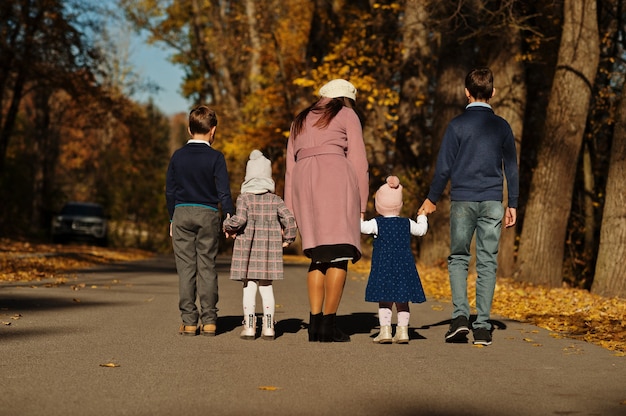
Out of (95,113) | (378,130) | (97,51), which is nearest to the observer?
(378,130)

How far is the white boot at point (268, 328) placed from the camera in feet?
29.1

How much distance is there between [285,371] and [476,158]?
2850 mm

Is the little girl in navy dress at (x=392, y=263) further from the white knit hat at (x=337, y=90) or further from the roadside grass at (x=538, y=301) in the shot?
the roadside grass at (x=538, y=301)

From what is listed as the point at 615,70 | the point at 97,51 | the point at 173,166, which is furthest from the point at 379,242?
the point at 97,51

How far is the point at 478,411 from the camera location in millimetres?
5680

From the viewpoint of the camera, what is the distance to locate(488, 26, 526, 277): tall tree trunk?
18.6 m

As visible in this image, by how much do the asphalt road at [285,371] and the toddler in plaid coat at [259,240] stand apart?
1.01 ft

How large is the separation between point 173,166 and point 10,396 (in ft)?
12.1

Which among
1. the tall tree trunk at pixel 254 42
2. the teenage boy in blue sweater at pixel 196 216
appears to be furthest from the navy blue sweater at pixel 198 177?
the tall tree trunk at pixel 254 42

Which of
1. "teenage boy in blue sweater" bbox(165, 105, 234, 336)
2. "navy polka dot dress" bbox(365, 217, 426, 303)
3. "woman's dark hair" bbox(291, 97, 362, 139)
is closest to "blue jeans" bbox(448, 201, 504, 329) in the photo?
"navy polka dot dress" bbox(365, 217, 426, 303)

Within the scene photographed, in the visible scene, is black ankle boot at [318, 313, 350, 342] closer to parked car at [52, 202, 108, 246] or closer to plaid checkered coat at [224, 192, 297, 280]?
plaid checkered coat at [224, 192, 297, 280]

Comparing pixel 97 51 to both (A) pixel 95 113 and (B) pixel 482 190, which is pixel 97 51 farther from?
(B) pixel 482 190

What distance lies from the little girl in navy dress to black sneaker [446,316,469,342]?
Answer: 367 mm

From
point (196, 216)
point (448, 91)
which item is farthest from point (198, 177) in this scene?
point (448, 91)
